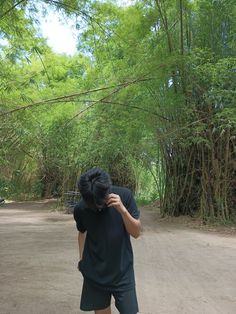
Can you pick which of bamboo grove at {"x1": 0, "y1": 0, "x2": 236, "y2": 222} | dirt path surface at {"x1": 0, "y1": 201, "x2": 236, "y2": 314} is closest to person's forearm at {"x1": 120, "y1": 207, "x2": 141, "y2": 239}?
dirt path surface at {"x1": 0, "y1": 201, "x2": 236, "y2": 314}

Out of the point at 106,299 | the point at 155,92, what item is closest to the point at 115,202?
the point at 106,299

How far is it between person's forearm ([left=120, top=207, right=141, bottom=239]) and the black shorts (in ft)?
1.03

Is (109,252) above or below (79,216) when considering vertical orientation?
below

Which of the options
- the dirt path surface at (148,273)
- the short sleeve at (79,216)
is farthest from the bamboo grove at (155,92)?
the short sleeve at (79,216)

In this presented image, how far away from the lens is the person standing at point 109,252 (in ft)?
8.31

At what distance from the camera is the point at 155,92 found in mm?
10555

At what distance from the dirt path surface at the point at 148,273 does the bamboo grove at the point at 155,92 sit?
214cm

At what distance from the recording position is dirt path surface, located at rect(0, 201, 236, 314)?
425 centimetres

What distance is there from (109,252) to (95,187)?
1.24 ft

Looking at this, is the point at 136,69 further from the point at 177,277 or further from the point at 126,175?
the point at 126,175

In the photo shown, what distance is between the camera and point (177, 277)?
→ 5344 mm

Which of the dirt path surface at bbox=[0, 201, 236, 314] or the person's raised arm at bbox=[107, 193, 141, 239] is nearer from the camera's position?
the person's raised arm at bbox=[107, 193, 141, 239]

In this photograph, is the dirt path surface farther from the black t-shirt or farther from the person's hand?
the person's hand

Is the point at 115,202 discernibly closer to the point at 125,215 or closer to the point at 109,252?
the point at 125,215
